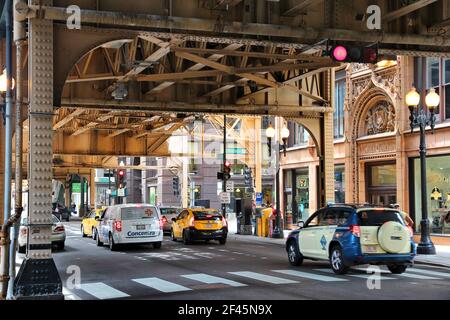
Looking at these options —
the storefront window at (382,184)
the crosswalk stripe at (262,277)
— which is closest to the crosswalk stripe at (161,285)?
the crosswalk stripe at (262,277)

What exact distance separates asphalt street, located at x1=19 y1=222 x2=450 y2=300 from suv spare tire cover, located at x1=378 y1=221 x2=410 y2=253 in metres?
0.73

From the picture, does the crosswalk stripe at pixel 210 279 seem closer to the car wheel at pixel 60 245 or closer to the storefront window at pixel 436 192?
the car wheel at pixel 60 245

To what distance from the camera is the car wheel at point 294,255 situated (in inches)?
717

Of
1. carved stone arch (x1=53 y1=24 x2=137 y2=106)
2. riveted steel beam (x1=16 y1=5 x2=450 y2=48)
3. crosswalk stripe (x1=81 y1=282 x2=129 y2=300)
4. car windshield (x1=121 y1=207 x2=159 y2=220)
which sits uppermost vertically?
riveted steel beam (x1=16 y1=5 x2=450 y2=48)

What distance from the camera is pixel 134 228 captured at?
78.1 feet

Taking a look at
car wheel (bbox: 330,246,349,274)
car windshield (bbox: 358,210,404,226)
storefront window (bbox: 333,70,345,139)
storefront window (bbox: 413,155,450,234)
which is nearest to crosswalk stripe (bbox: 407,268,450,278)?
car windshield (bbox: 358,210,404,226)

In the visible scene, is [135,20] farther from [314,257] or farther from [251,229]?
[251,229]

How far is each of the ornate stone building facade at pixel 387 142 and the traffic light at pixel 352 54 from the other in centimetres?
1219

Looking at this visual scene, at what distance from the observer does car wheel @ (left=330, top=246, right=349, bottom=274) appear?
1603 centimetres

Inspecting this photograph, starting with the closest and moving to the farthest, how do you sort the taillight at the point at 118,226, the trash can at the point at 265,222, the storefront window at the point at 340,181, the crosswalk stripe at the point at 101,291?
the crosswalk stripe at the point at 101,291
the taillight at the point at 118,226
the trash can at the point at 265,222
the storefront window at the point at 340,181

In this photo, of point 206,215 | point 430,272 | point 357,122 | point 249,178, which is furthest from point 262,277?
point 249,178

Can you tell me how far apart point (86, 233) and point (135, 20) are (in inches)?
872

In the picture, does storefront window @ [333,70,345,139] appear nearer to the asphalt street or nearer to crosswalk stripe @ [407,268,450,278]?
the asphalt street
